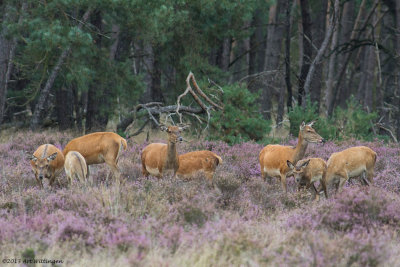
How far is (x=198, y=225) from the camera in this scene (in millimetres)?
7809

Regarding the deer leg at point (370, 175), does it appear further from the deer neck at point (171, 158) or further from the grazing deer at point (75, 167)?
the grazing deer at point (75, 167)

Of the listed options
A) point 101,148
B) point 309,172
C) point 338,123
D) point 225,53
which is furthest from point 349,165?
point 225,53

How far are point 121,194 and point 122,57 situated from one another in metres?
11.5

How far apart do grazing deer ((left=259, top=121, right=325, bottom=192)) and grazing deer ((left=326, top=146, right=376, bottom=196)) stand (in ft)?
1.82

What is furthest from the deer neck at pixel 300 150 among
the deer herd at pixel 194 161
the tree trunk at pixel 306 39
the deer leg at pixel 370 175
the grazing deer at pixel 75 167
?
the tree trunk at pixel 306 39

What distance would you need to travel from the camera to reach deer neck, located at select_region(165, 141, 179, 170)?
1065 centimetres

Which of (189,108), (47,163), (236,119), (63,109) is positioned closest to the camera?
(47,163)

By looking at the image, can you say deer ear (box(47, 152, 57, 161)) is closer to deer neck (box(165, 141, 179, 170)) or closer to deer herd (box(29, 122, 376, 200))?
deer herd (box(29, 122, 376, 200))

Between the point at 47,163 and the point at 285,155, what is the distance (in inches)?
181

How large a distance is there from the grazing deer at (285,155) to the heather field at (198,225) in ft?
0.98

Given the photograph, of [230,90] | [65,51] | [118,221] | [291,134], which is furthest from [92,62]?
[118,221]

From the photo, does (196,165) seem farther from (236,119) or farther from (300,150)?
(236,119)

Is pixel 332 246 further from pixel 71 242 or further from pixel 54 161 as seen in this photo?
pixel 54 161

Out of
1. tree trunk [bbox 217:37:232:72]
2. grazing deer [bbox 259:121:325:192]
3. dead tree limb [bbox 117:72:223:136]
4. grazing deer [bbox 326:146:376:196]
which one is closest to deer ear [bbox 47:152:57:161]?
grazing deer [bbox 259:121:325:192]
